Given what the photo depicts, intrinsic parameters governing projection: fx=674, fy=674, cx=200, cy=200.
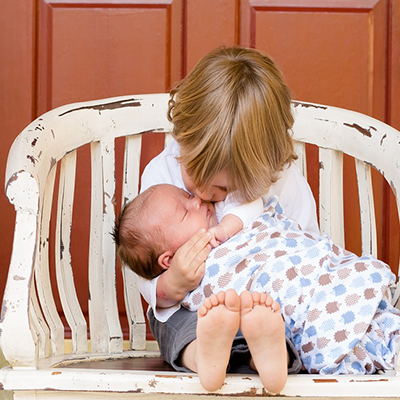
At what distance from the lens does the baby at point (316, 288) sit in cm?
104

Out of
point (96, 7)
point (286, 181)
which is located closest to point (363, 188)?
point (286, 181)

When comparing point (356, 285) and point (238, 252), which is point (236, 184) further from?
point (356, 285)

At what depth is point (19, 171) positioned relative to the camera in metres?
0.97

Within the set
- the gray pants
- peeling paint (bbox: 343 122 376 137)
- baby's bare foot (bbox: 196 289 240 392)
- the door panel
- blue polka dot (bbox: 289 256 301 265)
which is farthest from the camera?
the door panel

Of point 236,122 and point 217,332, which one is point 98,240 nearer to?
point 236,122

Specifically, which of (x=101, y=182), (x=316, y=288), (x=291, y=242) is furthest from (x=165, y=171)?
(x=316, y=288)

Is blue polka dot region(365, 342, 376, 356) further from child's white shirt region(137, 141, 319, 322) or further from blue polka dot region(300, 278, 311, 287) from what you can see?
child's white shirt region(137, 141, 319, 322)

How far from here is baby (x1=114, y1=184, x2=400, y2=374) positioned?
1.04 meters

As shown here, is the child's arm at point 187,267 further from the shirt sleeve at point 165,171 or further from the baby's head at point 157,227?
the shirt sleeve at point 165,171

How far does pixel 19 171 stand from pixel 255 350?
419 mm

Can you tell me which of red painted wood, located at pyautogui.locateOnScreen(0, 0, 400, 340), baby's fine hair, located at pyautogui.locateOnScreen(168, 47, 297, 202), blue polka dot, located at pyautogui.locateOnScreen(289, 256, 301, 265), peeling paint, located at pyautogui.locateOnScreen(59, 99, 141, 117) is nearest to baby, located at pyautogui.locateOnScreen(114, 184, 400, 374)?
blue polka dot, located at pyautogui.locateOnScreen(289, 256, 301, 265)

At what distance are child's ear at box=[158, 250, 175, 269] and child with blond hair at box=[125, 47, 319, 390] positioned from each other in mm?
30

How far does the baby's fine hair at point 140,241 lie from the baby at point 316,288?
0.9 inches

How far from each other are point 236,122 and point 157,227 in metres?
0.24
